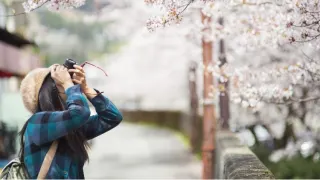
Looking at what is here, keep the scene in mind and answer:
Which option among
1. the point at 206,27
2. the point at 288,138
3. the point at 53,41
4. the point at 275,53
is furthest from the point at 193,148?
the point at 53,41

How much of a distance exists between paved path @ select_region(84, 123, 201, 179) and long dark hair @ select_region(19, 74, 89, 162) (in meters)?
7.31

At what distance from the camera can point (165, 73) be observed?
111ft

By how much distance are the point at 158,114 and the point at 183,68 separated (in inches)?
368

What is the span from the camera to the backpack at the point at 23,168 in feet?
13.9

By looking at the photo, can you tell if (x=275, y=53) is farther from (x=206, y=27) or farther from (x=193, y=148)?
(x=193, y=148)

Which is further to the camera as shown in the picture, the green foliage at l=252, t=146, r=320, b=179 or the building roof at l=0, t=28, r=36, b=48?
the building roof at l=0, t=28, r=36, b=48

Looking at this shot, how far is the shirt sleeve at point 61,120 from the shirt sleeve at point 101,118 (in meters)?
0.32

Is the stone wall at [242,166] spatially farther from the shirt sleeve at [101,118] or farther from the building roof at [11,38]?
the building roof at [11,38]

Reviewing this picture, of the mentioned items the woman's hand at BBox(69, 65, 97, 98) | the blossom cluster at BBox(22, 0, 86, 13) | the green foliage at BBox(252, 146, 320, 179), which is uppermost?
the blossom cluster at BBox(22, 0, 86, 13)

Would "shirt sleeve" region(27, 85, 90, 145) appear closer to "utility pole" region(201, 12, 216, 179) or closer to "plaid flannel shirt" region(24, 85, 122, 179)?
"plaid flannel shirt" region(24, 85, 122, 179)

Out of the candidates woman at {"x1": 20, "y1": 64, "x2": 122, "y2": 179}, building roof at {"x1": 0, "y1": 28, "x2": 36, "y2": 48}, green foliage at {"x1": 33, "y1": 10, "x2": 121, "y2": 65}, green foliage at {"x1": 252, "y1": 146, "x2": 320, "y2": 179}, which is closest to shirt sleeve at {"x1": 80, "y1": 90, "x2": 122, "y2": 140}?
woman at {"x1": 20, "y1": 64, "x2": 122, "y2": 179}

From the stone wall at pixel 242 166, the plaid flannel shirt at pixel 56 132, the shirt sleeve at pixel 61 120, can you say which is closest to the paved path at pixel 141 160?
the stone wall at pixel 242 166

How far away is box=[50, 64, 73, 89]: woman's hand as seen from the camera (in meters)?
4.35

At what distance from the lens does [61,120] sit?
419cm
